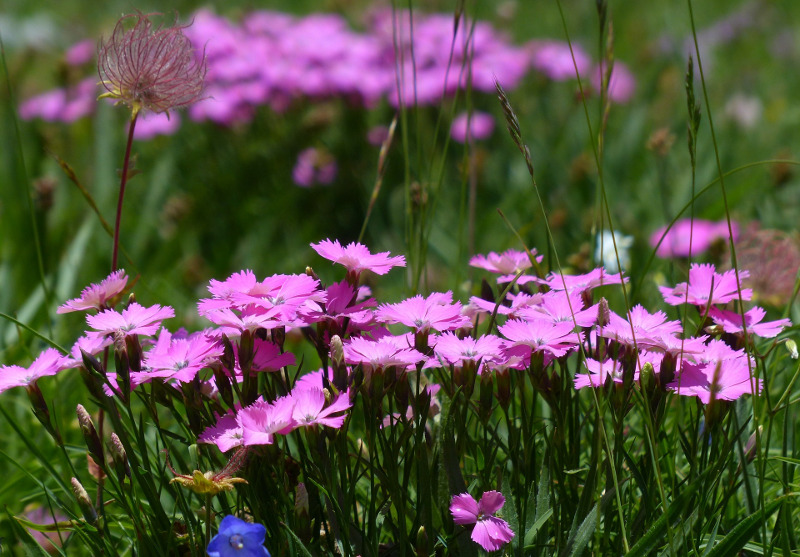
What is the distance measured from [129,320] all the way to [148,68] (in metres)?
0.38

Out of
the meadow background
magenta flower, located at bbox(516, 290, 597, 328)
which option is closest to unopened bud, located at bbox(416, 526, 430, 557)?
magenta flower, located at bbox(516, 290, 597, 328)

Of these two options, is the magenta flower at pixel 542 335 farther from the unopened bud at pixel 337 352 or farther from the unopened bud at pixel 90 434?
the unopened bud at pixel 90 434

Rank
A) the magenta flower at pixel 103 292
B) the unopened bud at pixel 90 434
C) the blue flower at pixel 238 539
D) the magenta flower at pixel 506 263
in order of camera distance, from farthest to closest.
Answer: the magenta flower at pixel 506 263 → the magenta flower at pixel 103 292 → the unopened bud at pixel 90 434 → the blue flower at pixel 238 539

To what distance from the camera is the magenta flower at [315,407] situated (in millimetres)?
926

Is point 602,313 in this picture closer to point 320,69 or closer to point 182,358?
point 182,358

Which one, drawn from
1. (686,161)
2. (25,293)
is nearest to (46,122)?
(25,293)

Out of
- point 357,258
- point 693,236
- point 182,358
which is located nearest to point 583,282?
point 357,258

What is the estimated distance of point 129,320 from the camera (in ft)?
3.41

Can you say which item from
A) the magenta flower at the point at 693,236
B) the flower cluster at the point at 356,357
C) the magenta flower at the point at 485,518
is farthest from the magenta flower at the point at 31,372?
the magenta flower at the point at 693,236

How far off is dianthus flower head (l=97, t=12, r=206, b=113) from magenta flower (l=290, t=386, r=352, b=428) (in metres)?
0.49

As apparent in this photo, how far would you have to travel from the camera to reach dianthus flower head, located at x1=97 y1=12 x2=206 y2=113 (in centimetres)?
120

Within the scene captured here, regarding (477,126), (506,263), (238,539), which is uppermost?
(477,126)

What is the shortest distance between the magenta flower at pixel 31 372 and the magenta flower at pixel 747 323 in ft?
2.82

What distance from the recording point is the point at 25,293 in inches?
105
